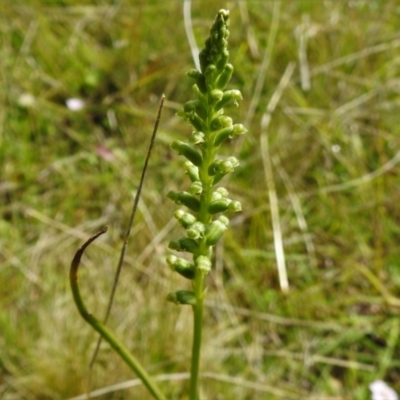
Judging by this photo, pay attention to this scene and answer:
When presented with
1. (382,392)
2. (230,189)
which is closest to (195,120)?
(382,392)

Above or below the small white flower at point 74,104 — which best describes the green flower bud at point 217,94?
above

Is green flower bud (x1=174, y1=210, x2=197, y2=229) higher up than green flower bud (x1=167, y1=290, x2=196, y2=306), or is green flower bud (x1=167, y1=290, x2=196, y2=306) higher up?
green flower bud (x1=174, y1=210, x2=197, y2=229)

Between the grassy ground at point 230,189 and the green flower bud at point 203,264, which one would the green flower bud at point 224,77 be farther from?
the grassy ground at point 230,189

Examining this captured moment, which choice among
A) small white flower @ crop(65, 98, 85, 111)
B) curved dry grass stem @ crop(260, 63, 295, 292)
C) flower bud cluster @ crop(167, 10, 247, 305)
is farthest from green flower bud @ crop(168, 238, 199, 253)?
small white flower @ crop(65, 98, 85, 111)

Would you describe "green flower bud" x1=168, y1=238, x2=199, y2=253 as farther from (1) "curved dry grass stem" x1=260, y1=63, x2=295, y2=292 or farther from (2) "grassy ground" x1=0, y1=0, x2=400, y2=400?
(1) "curved dry grass stem" x1=260, y1=63, x2=295, y2=292

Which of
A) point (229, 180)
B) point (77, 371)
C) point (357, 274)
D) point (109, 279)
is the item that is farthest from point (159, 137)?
point (77, 371)

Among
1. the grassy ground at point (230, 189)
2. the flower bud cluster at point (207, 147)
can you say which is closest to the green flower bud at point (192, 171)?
the flower bud cluster at point (207, 147)
